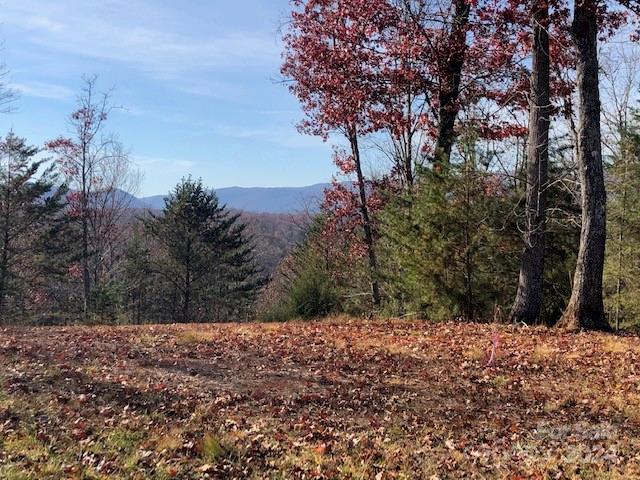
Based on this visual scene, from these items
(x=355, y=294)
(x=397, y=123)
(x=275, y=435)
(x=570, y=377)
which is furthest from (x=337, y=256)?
(x=275, y=435)

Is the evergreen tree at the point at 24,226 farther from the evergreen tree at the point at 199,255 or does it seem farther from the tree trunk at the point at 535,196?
the tree trunk at the point at 535,196

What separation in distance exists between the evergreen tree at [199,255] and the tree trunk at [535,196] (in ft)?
68.4

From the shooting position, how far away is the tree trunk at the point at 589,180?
8.67m

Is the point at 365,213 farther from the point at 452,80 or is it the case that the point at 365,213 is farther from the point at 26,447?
the point at 26,447

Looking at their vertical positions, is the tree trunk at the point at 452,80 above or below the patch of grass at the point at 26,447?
above

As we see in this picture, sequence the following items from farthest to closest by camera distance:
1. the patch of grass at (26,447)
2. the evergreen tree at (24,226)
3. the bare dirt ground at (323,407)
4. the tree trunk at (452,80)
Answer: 1. the evergreen tree at (24,226)
2. the tree trunk at (452,80)
3. the bare dirt ground at (323,407)
4. the patch of grass at (26,447)

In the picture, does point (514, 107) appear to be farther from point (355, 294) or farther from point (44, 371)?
point (44, 371)

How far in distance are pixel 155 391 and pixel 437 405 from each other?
311cm

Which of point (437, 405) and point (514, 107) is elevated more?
point (514, 107)

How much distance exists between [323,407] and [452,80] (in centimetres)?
890

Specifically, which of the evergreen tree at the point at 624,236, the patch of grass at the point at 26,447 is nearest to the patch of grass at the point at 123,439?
the patch of grass at the point at 26,447

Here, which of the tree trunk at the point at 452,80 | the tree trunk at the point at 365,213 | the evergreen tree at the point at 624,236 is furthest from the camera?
the tree trunk at the point at 365,213

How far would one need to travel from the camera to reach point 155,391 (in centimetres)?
619

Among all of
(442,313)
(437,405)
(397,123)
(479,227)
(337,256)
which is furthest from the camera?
(337,256)
